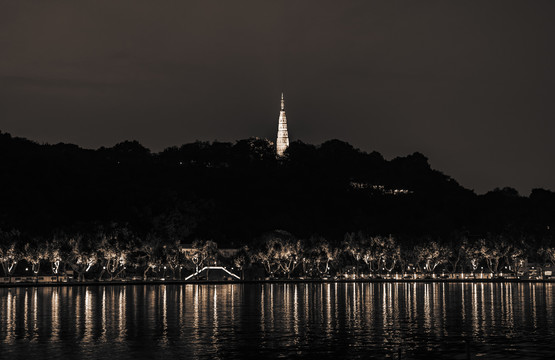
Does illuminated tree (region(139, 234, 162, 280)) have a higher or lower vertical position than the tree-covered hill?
lower

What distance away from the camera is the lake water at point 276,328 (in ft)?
129

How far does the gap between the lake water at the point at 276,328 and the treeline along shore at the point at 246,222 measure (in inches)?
2082

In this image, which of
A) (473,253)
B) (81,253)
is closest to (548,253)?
(473,253)

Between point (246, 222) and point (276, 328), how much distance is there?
118m

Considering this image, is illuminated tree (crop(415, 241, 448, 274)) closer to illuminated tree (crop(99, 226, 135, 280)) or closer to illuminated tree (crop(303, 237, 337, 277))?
illuminated tree (crop(303, 237, 337, 277))

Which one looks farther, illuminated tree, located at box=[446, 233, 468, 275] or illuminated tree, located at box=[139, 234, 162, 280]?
illuminated tree, located at box=[446, 233, 468, 275]

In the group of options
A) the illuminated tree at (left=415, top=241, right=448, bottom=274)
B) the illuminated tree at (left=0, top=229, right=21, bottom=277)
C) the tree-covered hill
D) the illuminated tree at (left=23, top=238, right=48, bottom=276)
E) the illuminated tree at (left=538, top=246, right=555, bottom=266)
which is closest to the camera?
the illuminated tree at (left=0, top=229, right=21, bottom=277)

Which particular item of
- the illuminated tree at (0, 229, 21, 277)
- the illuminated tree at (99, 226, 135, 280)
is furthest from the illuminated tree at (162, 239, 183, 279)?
the illuminated tree at (0, 229, 21, 277)

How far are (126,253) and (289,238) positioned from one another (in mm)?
36040

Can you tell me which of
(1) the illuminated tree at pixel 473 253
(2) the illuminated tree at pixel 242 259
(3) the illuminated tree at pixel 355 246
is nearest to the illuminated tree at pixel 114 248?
(2) the illuminated tree at pixel 242 259

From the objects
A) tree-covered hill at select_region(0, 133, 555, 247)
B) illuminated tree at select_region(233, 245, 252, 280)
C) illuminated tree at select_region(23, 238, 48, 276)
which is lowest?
illuminated tree at select_region(233, 245, 252, 280)

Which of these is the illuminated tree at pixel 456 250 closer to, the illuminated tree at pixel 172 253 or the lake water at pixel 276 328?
the illuminated tree at pixel 172 253

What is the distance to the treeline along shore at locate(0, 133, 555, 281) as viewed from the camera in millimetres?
131875

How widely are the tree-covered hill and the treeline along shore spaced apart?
0.29 meters
